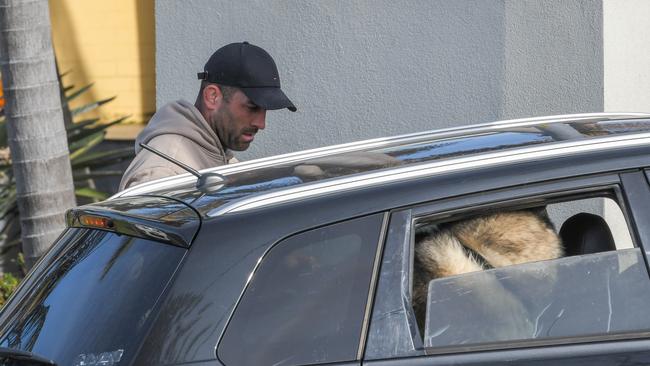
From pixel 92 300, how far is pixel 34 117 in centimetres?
347

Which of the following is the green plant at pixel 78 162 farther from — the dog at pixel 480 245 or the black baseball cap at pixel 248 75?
the dog at pixel 480 245

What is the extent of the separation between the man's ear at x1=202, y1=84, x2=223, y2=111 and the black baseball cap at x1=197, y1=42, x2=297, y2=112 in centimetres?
3

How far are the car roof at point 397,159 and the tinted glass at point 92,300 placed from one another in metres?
0.22

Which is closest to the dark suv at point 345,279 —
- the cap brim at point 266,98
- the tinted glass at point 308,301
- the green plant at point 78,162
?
the tinted glass at point 308,301

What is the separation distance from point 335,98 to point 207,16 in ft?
3.55

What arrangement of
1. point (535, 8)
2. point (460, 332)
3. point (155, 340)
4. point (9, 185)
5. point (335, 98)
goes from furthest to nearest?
point (9, 185) < point (335, 98) < point (535, 8) < point (460, 332) < point (155, 340)

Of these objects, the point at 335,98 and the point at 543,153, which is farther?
the point at 335,98

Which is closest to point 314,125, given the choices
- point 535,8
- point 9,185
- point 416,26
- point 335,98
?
point 335,98

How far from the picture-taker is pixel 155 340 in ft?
8.80

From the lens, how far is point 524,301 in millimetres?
2967

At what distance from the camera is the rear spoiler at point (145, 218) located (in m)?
2.85

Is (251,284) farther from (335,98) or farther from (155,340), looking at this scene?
(335,98)

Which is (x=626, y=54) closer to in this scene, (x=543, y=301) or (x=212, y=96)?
(x=212, y=96)

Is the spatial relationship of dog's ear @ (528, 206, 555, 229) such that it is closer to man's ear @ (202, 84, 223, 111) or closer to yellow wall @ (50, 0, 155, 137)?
man's ear @ (202, 84, 223, 111)
